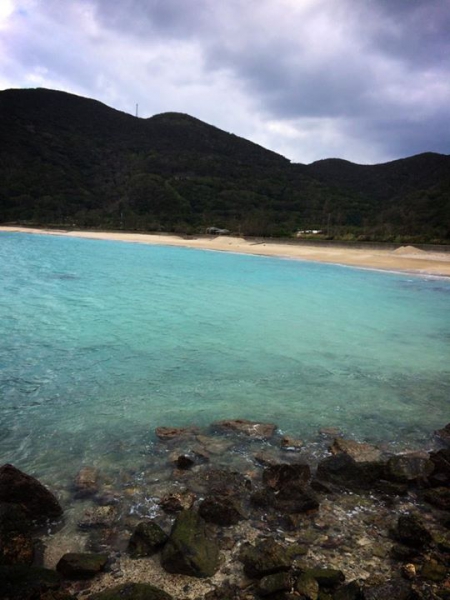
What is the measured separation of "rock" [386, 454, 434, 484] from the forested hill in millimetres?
46092

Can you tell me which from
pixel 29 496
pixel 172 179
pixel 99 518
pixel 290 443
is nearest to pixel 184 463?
pixel 99 518

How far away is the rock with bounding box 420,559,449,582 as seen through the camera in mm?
2711

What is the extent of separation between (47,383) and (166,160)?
118759mm

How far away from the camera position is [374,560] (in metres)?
2.95

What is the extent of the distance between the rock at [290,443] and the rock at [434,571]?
192 centimetres

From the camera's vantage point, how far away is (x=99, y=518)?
11.1 feet

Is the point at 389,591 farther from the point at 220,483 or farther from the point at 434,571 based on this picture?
the point at 220,483

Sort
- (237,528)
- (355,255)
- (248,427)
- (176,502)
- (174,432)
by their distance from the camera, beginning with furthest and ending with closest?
(355,255)
(248,427)
(174,432)
(176,502)
(237,528)

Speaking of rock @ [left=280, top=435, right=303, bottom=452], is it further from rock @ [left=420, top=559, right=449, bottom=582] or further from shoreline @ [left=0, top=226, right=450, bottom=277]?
shoreline @ [left=0, top=226, right=450, bottom=277]

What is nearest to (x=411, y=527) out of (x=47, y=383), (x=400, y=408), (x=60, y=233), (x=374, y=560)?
(x=374, y=560)

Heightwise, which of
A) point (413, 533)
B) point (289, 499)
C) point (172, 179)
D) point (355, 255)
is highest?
point (172, 179)

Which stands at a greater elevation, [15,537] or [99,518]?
[15,537]

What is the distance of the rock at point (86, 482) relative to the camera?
12.2 feet

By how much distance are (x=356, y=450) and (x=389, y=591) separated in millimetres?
2121
